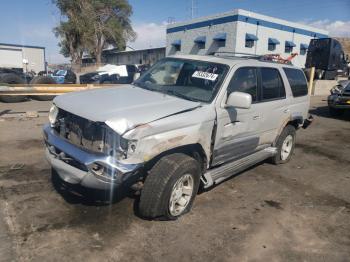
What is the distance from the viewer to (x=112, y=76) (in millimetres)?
16953

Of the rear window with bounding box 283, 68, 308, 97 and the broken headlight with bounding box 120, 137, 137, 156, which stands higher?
the rear window with bounding box 283, 68, 308, 97

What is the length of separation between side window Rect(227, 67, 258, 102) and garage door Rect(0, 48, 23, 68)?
5085 centimetres

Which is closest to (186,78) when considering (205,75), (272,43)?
(205,75)

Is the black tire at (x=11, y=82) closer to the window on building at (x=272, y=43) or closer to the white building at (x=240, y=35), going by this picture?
the white building at (x=240, y=35)

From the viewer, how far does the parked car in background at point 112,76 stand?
1664 centimetres

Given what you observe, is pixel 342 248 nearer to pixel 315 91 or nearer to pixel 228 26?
pixel 315 91

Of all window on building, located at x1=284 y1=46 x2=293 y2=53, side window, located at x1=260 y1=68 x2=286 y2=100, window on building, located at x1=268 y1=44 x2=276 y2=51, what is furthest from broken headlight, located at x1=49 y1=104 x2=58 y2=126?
window on building, located at x1=284 y1=46 x2=293 y2=53

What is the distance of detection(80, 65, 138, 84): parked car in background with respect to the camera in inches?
655

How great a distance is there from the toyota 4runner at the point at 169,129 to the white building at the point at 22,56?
47.1 metres

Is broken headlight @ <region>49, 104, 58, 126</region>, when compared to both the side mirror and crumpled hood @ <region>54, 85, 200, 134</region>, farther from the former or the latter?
the side mirror

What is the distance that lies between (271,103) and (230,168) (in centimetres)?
135

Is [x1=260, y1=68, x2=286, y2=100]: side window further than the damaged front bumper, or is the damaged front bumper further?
[x1=260, y1=68, x2=286, y2=100]: side window

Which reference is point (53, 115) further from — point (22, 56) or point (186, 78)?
point (22, 56)

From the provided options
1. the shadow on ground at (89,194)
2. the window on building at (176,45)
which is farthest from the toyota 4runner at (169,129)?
the window on building at (176,45)
